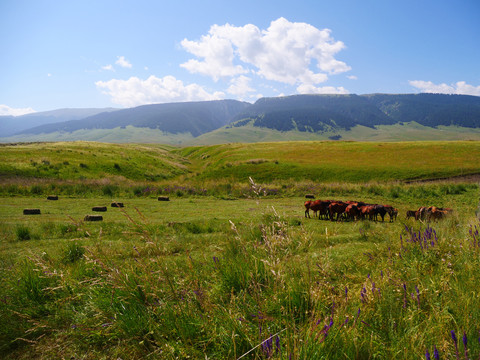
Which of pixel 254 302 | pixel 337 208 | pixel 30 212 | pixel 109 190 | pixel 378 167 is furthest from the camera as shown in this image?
pixel 378 167

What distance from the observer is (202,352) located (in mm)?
2557

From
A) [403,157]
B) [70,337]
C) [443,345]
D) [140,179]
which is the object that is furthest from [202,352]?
[403,157]

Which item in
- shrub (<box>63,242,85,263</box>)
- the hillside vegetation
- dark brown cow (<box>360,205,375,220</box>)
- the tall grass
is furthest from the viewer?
the hillside vegetation

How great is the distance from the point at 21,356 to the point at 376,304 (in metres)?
4.35

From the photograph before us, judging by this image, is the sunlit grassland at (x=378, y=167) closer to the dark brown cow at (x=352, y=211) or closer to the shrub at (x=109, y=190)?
the shrub at (x=109, y=190)

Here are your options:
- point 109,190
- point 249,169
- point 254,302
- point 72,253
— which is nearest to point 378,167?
point 249,169

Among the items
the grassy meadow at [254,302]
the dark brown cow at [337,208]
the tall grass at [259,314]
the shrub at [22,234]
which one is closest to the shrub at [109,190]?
the shrub at [22,234]

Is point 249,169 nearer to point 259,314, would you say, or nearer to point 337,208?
point 337,208

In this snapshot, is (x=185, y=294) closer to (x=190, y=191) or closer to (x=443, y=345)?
(x=443, y=345)

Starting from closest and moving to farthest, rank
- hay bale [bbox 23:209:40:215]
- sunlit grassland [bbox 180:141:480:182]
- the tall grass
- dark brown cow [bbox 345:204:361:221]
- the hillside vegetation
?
the tall grass → dark brown cow [bbox 345:204:361:221] → hay bale [bbox 23:209:40:215] → the hillside vegetation → sunlit grassland [bbox 180:141:480:182]

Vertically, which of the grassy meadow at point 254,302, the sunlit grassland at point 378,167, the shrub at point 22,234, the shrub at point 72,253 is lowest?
the sunlit grassland at point 378,167

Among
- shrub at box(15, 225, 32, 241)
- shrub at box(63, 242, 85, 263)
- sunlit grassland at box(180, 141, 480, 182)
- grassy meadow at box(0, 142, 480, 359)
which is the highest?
grassy meadow at box(0, 142, 480, 359)

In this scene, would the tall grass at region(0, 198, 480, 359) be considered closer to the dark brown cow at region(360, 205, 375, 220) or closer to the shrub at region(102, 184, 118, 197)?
the dark brown cow at region(360, 205, 375, 220)

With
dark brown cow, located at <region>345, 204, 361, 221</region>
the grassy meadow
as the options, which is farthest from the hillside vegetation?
the grassy meadow
